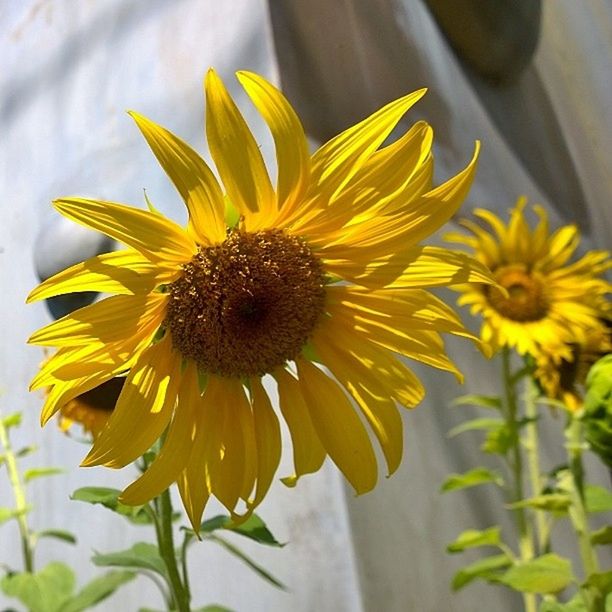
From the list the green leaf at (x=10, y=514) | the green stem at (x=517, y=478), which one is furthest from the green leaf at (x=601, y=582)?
the green leaf at (x=10, y=514)

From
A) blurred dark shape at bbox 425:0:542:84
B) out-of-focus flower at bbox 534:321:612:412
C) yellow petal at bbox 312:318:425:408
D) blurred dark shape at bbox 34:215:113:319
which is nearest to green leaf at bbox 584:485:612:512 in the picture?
out-of-focus flower at bbox 534:321:612:412

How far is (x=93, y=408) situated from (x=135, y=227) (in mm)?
343

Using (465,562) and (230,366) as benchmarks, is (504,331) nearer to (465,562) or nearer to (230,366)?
(465,562)

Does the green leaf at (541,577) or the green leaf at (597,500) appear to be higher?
the green leaf at (597,500)

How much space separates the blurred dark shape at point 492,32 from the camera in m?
1.13

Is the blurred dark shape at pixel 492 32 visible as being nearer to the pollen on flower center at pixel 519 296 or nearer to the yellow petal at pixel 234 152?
the pollen on flower center at pixel 519 296

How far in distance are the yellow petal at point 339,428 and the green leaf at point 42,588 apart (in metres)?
0.31

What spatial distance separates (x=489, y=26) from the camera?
116 centimetres

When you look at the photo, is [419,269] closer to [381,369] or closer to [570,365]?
[381,369]

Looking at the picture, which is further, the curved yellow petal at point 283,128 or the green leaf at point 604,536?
the green leaf at point 604,536

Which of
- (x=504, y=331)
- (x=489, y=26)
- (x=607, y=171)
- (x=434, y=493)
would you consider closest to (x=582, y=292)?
(x=504, y=331)

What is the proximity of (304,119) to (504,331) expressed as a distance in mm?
317

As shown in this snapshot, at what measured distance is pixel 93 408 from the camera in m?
0.64

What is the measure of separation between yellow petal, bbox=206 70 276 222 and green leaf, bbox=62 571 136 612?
371mm
